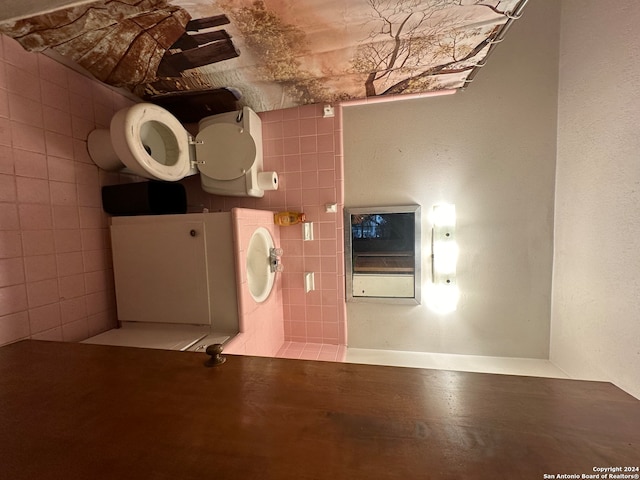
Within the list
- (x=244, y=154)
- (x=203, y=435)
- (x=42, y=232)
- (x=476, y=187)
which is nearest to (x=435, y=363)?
(x=476, y=187)

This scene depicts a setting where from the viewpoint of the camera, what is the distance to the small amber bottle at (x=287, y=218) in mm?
1901

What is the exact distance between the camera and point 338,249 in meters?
2.02

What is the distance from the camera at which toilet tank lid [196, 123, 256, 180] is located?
1726mm

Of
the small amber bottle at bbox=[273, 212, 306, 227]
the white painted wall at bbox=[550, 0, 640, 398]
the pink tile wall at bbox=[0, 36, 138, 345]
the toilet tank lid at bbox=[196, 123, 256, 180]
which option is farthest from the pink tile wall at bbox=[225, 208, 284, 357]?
the white painted wall at bbox=[550, 0, 640, 398]

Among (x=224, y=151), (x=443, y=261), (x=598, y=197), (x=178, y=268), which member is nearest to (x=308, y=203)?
(x=224, y=151)

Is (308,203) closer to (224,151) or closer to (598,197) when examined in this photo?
(224,151)

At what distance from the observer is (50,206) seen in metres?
1.33

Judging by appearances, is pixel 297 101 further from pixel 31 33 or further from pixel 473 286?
pixel 473 286

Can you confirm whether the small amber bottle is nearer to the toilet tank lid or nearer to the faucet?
the faucet

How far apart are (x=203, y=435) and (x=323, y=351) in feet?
5.34

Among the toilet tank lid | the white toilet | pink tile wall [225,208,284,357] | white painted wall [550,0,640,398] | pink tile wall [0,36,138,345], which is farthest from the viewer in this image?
the toilet tank lid

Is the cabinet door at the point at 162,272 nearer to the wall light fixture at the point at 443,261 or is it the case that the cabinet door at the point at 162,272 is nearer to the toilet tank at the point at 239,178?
the toilet tank at the point at 239,178

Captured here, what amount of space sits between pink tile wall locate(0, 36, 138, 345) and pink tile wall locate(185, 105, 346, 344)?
724 mm

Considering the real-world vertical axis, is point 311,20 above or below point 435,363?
above
